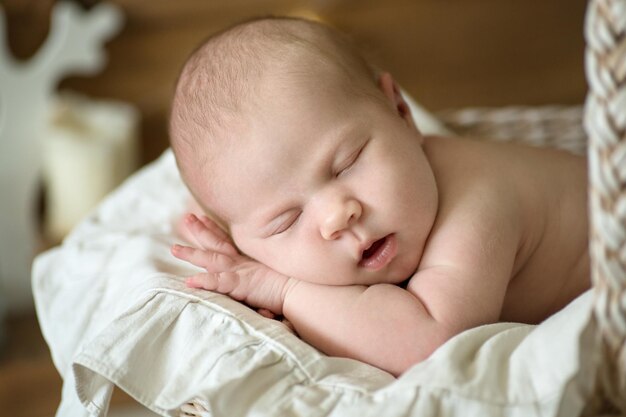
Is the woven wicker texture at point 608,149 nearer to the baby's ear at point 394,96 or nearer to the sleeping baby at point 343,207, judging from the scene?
the sleeping baby at point 343,207

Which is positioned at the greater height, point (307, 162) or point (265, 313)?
point (307, 162)

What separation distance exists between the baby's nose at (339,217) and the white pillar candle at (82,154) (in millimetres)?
1160

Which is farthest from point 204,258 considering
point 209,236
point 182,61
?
point 182,61

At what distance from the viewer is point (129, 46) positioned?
194cm

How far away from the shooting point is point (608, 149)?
521mm

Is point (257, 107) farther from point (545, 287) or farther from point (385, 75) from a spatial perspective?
point (545, 287)

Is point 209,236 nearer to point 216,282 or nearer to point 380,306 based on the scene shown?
point 216,282

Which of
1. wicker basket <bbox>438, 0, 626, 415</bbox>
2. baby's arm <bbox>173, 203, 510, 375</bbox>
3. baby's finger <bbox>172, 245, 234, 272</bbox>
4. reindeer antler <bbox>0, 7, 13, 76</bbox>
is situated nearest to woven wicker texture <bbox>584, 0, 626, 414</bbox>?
wicker basket <bbox>438, 0, 626, 415</bbox>

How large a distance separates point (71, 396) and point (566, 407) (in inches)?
19.2

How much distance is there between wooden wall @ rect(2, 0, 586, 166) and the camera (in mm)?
1935

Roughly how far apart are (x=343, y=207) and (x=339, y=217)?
0.04ft

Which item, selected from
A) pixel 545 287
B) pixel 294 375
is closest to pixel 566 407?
pixel 294 375

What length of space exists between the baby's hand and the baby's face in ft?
0.09

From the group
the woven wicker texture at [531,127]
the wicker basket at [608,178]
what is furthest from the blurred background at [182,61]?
the wicker basket at [608,178]
